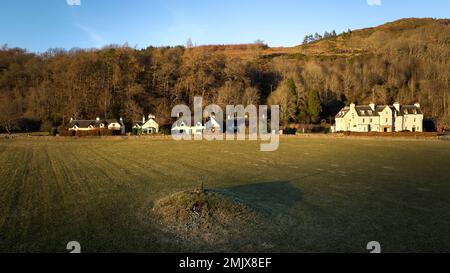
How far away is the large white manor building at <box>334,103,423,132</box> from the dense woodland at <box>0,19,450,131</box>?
848 cm

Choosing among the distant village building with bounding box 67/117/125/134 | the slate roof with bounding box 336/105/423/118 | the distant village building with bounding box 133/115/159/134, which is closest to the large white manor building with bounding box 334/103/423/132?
the slate roof with bounding box 336/105/423/118

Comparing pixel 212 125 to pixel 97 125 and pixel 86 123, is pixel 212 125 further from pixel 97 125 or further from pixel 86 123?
pixel 86 123

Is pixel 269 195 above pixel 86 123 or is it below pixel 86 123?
below

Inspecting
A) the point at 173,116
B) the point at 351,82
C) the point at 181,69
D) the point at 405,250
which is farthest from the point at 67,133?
the point at 351,82

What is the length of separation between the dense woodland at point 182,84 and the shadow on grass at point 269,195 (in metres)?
70.1

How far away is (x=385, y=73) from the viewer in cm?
12394

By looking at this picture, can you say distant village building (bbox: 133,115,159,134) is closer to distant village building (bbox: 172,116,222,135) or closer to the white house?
distant village building (bbox: 172,116,222,135)

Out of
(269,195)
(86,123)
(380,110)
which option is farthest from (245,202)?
(86,123)

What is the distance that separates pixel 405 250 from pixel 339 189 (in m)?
8.85

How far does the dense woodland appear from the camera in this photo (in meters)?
94.6

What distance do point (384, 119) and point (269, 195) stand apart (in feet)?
249

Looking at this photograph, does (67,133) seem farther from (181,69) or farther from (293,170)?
(293,170)

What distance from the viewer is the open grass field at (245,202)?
10547 mm

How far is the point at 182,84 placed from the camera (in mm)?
107312
